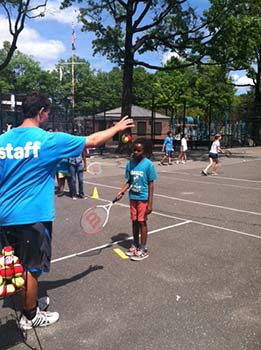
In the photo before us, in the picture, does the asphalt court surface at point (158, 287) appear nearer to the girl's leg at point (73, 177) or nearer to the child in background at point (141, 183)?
the child in background at point (141, 183)

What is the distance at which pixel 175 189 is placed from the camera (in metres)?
12.3

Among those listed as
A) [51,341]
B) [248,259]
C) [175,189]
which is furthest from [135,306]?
[175,189]

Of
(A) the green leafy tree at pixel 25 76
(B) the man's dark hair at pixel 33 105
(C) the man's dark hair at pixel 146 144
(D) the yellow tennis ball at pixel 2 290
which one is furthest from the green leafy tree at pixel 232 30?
(A) the green leafy tree at pixel 25 76

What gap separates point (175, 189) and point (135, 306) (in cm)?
823

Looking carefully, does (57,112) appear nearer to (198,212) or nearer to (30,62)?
(198,212)

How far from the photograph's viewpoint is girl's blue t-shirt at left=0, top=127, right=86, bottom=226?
11.2ft

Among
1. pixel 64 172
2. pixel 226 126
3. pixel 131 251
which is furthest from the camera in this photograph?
pixel 226 126

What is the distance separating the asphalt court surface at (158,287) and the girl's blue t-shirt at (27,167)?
117 cm

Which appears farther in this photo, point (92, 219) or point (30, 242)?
point (92, 219)

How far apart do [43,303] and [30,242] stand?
3.42ft

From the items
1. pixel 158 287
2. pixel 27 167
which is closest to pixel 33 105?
pixel 27 167

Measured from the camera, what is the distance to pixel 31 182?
11.5ft

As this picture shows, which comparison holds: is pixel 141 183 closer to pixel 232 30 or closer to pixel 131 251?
pixel 131 251

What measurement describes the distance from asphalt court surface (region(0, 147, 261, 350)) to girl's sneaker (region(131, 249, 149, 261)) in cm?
11
